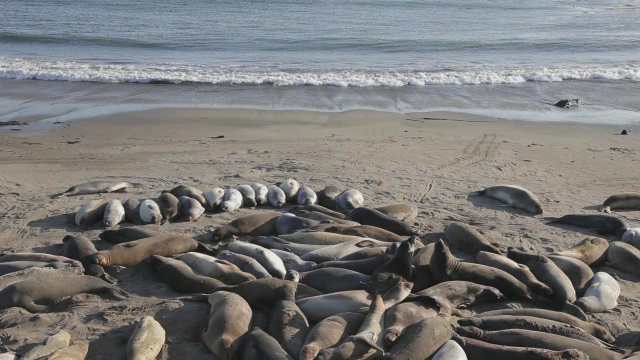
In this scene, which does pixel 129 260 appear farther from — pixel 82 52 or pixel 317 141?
pixel 82 52

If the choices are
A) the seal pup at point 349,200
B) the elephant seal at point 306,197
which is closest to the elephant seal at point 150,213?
the elephant seal at point 306,197

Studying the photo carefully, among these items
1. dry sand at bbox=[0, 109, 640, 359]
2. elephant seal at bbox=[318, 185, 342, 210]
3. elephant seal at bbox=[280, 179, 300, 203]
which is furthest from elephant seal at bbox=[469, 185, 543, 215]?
elephant seal at bbox=[280, 179, 300, 203]

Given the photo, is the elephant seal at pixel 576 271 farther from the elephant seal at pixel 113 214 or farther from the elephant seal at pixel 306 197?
the elephant seal at pixel 113 214

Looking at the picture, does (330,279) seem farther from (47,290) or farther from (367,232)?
(47,290)

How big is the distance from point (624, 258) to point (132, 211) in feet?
18.2

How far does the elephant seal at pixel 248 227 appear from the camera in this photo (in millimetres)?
7727

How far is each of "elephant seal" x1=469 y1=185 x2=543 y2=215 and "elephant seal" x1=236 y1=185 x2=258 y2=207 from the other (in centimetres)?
313

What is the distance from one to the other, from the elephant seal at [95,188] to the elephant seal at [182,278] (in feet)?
9.88

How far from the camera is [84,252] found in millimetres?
6914

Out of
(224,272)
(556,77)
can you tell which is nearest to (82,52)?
(556,77)

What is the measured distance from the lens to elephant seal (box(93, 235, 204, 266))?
6777 mm

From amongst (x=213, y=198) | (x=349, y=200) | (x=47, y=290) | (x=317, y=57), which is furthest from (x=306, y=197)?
(x=317, y=57)

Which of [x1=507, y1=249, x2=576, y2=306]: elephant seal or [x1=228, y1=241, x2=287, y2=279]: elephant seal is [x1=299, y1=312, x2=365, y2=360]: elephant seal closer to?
[x1=228, y1=241, x2=287, y2=279]: elephant seal

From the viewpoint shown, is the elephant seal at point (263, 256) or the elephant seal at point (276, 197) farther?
the elephant seal at point (276, 197)
